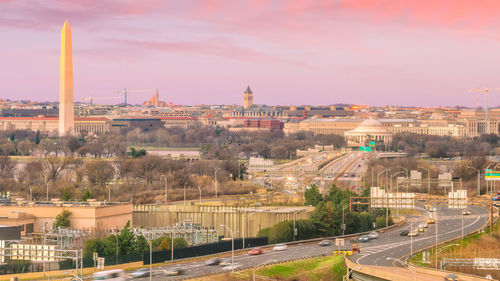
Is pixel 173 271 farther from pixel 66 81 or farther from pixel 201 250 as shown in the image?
pixel 66 81

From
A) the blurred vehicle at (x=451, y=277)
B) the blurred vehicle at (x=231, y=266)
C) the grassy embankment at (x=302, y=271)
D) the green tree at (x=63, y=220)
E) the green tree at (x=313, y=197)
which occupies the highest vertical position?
the green tree at (x=313, y=197)

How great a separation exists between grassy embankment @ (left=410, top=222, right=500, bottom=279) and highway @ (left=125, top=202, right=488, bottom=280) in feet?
4.61

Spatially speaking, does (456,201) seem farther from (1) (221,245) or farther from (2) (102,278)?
(2) (102,278)

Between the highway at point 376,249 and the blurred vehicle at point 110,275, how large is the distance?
1.25 m

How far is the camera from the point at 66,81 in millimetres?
147500

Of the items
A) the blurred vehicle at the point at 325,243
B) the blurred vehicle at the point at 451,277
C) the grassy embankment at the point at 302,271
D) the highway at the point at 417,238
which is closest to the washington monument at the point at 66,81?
the highway at the point at 417,238

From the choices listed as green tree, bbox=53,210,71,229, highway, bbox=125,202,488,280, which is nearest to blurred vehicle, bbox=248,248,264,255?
highway, bbox=125,202,488,280

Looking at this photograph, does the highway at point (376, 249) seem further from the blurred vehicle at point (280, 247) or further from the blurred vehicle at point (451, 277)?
the blurred vehicle at point (451, 277)

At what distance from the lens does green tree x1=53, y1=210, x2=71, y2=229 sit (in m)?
49.4

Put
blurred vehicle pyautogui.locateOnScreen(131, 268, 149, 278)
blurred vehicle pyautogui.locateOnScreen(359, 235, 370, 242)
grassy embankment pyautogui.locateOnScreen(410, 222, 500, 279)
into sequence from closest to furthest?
blurred vehicle pyautogui.locateOnScreen(131, 268, 149, 278) → grassy embankment pyautogui.locateOnScreen(410, 222, 500, 279) → blurred vehicle pyautogui.locateOnScreen(359, 235, 370, 242)

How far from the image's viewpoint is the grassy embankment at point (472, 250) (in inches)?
1582

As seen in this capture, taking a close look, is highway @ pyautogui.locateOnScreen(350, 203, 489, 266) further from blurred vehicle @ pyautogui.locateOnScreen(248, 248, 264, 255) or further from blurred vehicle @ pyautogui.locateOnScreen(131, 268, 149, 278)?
blurred vehicle @ pyautogui.locateOnScreen(131, 268, 149, 278)

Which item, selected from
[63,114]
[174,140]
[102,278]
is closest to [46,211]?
[102,278]

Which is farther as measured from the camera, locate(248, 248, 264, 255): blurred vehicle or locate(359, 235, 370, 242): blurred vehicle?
locate(359, 235, 370, 242): blurred vehicle
